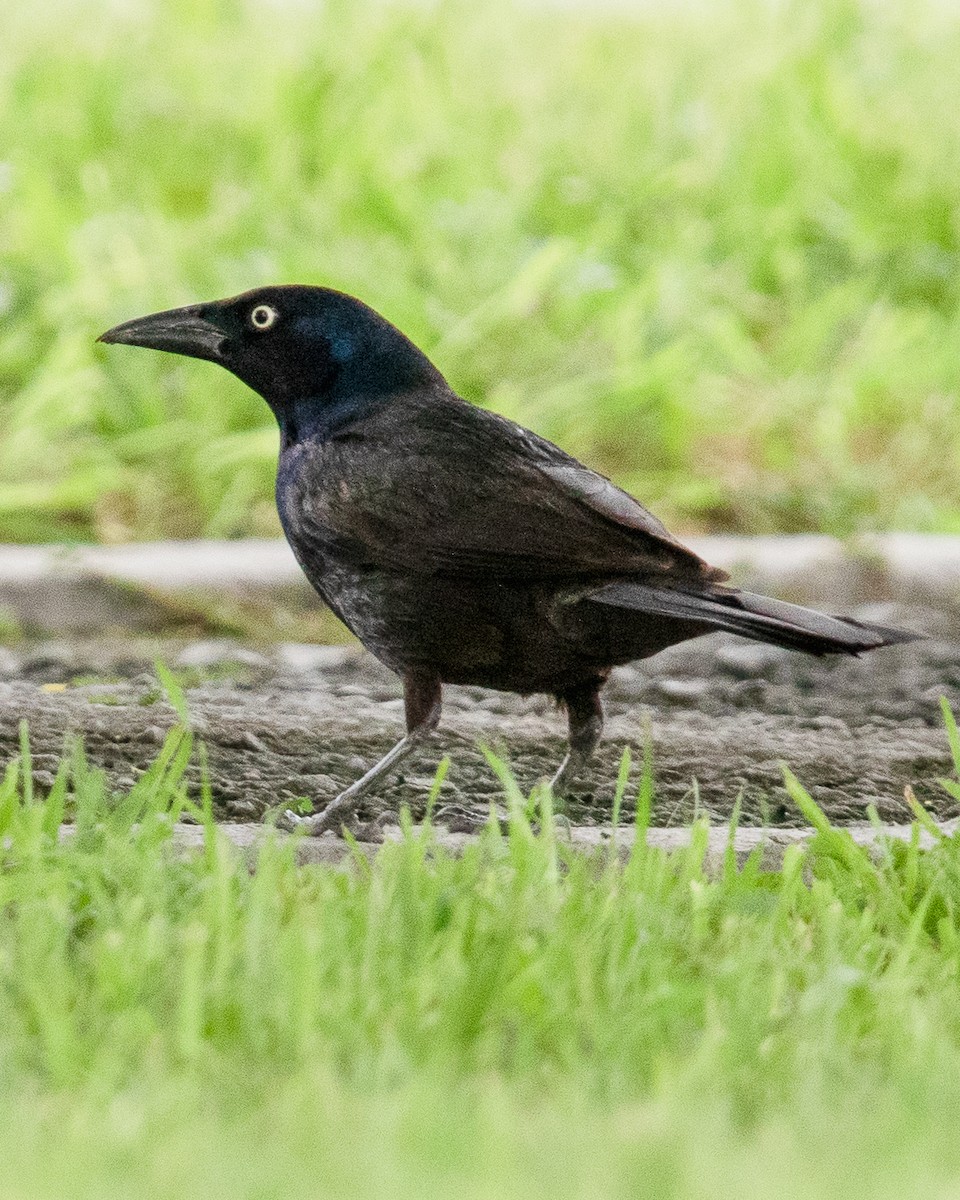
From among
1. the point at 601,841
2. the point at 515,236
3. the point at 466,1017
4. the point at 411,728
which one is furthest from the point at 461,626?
the point at 515,236

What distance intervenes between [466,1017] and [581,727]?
1390 millimetres

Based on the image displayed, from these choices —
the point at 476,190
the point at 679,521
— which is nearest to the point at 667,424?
the point at 679,521

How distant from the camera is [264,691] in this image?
4.66m

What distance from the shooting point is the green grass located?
6.12 ft

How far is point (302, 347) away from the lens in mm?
3738

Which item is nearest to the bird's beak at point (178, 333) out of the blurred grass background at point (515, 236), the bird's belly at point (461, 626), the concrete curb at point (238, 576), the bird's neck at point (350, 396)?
the bird's neck at point (350, 396)

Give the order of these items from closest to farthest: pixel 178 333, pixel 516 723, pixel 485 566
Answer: pixel 485 566, pixel 178 333, pixel 516 723

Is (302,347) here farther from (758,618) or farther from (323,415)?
(758,618)

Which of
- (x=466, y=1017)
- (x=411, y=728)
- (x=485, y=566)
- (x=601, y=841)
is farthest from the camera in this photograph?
(x=411, y=728)

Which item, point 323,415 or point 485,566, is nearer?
point 485,566

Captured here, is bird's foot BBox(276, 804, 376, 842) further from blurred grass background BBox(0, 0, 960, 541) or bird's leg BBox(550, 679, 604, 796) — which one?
blurred grass background BBox(0, 0, 960, 541)

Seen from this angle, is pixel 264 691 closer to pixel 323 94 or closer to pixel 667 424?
pixel 667 424

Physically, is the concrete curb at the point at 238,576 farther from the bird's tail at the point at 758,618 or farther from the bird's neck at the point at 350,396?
the bird's tail at the point at 758,618

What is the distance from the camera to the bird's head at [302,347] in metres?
3.72
